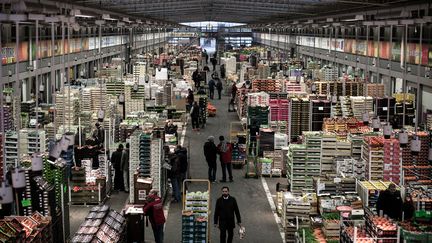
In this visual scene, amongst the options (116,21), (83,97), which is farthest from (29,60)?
(83,97)

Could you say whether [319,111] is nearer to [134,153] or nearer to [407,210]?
[134,153]

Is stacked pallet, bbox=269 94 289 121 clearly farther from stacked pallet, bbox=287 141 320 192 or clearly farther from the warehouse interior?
stacked pallet, bbox=287 141 320 192

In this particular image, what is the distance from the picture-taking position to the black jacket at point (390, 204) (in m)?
11.4

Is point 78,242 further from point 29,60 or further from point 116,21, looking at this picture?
point 29,60

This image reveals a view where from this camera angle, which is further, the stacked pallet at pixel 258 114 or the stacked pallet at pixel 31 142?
the stacked pallet at pixel 258 114

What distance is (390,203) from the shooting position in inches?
452

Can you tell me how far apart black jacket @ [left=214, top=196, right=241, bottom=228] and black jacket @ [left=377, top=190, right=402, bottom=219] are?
2.51 metres

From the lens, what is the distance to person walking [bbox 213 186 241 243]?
1208 cm

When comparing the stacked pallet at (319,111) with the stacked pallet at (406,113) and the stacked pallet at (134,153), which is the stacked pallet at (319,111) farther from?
the stacked pallet at (134,153)

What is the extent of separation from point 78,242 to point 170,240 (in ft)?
10.7

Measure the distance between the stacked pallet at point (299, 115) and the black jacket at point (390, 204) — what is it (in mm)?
9990

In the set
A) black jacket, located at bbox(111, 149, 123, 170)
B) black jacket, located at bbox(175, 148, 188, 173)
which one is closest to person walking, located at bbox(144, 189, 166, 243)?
black jacket, located at bbox(175, 148, 188, 173)

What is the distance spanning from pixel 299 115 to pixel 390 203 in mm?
10371

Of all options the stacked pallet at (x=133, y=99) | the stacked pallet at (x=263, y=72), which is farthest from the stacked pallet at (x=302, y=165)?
the stacked pallet at (x=263, y=72)
